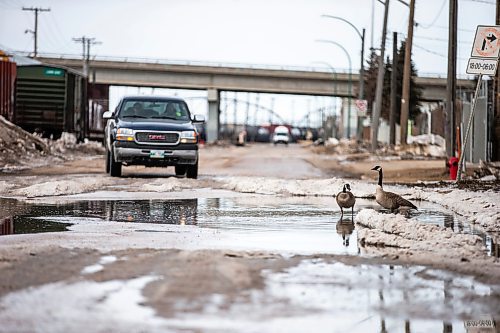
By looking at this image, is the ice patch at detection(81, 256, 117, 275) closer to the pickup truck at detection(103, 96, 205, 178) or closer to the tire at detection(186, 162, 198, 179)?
the pickup truck at detection(103, 96, 205, 178)

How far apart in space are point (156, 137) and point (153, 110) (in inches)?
48.7

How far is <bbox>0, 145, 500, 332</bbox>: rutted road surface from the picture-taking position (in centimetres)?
617

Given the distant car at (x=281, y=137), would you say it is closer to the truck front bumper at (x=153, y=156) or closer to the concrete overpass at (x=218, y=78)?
the concrete overpass at (x=218, y=78)

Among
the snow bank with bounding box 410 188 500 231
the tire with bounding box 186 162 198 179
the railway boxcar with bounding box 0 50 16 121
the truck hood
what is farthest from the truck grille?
the railway boxcar with bounding box 0 50 16 121

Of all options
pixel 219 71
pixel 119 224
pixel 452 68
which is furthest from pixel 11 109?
pixel 219 71

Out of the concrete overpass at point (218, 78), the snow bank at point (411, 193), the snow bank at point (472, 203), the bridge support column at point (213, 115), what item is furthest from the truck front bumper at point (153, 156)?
the bridge support column at point (213, 115)

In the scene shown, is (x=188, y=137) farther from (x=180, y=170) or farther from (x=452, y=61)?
(x=452, y=61)

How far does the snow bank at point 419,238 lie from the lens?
9734 mm

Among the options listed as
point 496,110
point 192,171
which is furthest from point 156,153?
point 496,110

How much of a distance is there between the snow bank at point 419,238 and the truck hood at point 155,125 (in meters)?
12.4

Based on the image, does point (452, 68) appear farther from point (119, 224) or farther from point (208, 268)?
point (208, 268)

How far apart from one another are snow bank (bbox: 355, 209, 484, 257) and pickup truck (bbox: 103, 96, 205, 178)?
40.4ft

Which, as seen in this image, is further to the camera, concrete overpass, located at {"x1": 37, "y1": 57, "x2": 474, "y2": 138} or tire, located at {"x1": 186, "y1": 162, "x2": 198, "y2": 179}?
concrete overpass, located at {"x1": 37, "y1": 57, "x2": 474, "y2": 138}

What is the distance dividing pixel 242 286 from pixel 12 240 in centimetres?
372
